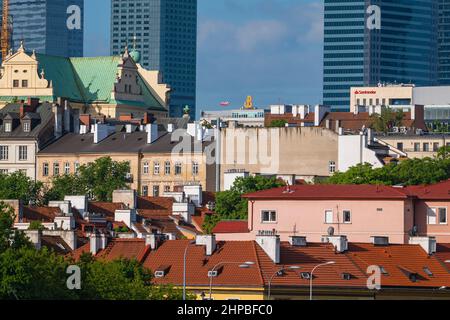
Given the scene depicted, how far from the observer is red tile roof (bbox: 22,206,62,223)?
123 meters

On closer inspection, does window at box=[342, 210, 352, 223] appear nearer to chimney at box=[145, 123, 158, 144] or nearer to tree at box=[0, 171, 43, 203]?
tree at box=[0, 171, 43, 203]

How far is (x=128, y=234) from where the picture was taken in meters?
116

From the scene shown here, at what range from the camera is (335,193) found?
116 metres

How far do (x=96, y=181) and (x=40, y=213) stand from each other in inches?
1849

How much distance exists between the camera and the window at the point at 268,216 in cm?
11494

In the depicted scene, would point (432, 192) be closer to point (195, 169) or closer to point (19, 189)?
point (19, 189)

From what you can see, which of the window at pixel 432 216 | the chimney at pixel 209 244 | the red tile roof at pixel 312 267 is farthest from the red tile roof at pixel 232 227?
the chimney at pixel 209 244

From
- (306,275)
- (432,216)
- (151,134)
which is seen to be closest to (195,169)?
(151,134)

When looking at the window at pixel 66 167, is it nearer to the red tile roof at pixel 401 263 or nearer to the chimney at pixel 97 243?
the chimney at pixel 97 243

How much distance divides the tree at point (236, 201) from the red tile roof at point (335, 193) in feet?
32.2

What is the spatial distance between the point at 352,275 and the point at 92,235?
14.5 metres

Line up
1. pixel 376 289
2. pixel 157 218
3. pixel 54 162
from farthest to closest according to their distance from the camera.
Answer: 1. pixel 54 162
2. pixel 157 218
3. pixel 376 289
